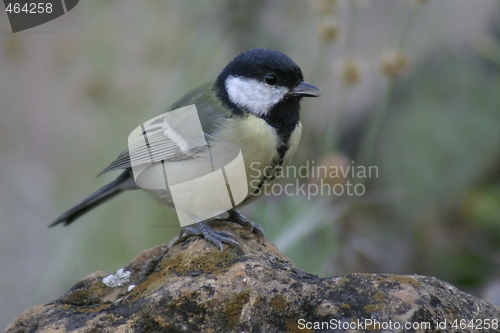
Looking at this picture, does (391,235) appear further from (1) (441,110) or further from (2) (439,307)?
(2) (439,307)

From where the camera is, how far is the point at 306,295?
156cm

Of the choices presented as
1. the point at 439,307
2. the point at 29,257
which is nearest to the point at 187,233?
the point at 439,307

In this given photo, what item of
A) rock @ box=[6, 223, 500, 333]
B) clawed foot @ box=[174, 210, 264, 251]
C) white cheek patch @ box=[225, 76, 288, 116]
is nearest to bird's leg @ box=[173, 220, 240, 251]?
clawed foot @ box=[174, 210, 264, 251]

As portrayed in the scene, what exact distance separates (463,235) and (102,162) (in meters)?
2.72

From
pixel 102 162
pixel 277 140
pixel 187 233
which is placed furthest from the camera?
pixel 102 162

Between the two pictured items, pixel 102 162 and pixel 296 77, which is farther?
pixel 102 162

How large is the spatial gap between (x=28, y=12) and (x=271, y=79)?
6.60 ft

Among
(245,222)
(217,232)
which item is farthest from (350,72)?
(217,232)

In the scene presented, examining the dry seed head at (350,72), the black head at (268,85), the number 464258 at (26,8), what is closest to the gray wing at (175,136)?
the black head at (268,85)

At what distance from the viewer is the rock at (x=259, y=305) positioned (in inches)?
58.1

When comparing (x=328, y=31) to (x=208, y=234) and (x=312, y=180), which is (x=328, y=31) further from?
(x=208, y=234)

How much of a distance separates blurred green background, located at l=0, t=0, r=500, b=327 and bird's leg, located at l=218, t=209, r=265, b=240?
2.00 feet

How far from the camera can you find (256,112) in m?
2.41

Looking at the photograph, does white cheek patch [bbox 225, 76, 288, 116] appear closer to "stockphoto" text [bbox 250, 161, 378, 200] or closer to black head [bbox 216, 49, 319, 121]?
black head [bbox 216, 49, 319, 121]
